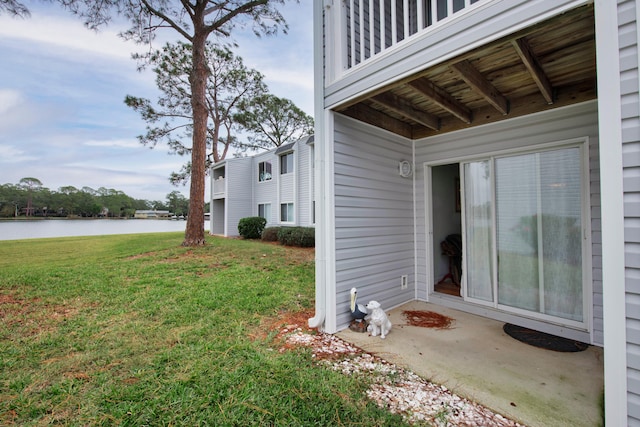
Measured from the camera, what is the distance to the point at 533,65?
2.30 metres

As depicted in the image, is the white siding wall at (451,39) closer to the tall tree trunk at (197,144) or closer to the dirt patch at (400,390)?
the dirt patch at (400,390)

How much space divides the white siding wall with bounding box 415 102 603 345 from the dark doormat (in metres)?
0.22

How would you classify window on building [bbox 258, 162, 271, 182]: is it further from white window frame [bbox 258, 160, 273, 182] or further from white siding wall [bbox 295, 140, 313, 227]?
white siding wall [bbox 295, 140, 313, 227]

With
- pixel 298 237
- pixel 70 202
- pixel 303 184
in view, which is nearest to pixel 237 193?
pixel 303 184

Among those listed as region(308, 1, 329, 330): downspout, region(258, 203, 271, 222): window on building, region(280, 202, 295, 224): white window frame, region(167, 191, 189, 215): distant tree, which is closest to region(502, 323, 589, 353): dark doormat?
region(308, 1, 329, 330): downspout

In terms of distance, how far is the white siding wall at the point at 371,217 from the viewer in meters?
3.12

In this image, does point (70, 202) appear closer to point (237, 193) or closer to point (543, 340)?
point (237, 193)

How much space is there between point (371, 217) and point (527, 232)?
1.86 meters

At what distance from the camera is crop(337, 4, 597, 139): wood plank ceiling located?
2.01 metres

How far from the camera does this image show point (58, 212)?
74.0 feet

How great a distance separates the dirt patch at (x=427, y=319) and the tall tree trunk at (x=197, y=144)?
7585 mm

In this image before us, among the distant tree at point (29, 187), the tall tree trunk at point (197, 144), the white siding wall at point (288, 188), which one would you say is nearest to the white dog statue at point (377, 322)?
the tall tree trunk at point (197, 144)

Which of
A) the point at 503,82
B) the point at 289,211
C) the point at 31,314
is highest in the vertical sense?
the point at 503,82

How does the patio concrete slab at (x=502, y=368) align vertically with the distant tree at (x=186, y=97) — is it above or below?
below
